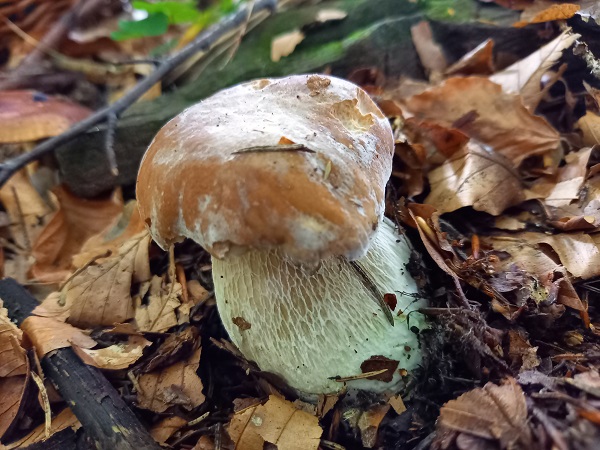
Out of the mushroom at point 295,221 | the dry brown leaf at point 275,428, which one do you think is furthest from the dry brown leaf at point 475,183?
the dry brown leaf at point 275,428

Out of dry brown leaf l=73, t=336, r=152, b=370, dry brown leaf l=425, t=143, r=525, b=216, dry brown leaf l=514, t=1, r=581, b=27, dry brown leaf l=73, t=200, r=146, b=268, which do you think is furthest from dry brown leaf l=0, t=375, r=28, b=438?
dry brown leaf l=514, t=1, r=581, b=27

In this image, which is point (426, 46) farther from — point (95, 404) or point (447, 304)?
point (95, 404)

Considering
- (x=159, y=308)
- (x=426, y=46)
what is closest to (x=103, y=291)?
(x=159, y=308)

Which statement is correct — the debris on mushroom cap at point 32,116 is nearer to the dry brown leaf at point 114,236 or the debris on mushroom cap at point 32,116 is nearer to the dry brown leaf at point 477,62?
the dry brown leaf at point 114,236

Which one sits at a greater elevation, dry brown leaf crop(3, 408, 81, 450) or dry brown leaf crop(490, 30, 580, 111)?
dry brown leaf crop(490, 30, 580, 111)

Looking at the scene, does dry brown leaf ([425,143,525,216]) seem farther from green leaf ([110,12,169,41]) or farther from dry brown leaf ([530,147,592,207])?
green leaf ([110,12,169,41])

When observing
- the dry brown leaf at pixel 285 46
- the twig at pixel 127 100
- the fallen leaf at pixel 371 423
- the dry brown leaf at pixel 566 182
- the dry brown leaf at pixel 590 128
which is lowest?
the fallen leaf at pixel 371 423

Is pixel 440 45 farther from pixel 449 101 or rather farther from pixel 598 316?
pixel 598 316
